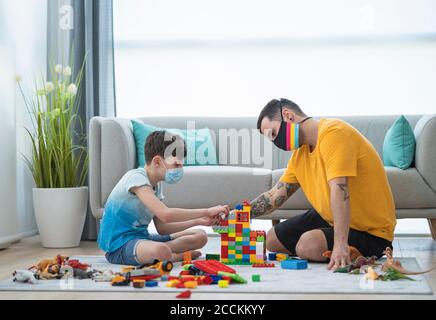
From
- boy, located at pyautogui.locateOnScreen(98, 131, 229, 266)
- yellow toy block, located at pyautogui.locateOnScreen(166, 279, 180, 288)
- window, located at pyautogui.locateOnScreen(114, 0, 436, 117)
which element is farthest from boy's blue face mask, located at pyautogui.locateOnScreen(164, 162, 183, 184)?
window, located at pyautogui.locateOnScreen(114, 0, 436, 117)

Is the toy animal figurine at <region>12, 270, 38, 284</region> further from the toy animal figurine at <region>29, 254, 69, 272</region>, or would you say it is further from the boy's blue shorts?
the boy's blue shorts

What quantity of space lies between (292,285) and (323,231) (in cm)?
62

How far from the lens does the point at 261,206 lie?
10.9 ft

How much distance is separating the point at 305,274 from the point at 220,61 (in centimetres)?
260

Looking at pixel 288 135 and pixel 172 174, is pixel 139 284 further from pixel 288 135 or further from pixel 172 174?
pixel 288 135

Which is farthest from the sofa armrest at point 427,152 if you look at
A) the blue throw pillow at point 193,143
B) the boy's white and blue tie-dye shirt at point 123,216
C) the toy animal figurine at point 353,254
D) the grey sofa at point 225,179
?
the boy's white and blue tie-dye shirt at point 123,216

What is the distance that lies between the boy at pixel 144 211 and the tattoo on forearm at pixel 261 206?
0.29m

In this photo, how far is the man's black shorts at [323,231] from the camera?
10.1 ft

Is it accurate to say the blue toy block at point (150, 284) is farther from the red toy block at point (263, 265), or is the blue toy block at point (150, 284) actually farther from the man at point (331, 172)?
the man at point (331, 172)

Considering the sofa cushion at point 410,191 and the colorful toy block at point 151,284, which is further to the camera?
the sofa cushion at point 410,191

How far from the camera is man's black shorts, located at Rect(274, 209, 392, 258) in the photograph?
3084mm

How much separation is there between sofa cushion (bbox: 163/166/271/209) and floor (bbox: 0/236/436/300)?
11.3 inches

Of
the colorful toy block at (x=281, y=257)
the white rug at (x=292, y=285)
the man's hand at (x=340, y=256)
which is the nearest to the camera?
the white rug at (x=292, y=285)

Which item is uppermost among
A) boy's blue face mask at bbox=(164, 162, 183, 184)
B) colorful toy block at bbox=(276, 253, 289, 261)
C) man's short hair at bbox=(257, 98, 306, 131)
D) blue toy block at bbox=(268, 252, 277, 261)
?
man's short hair at bbox=(257, 98, 306, 131)
